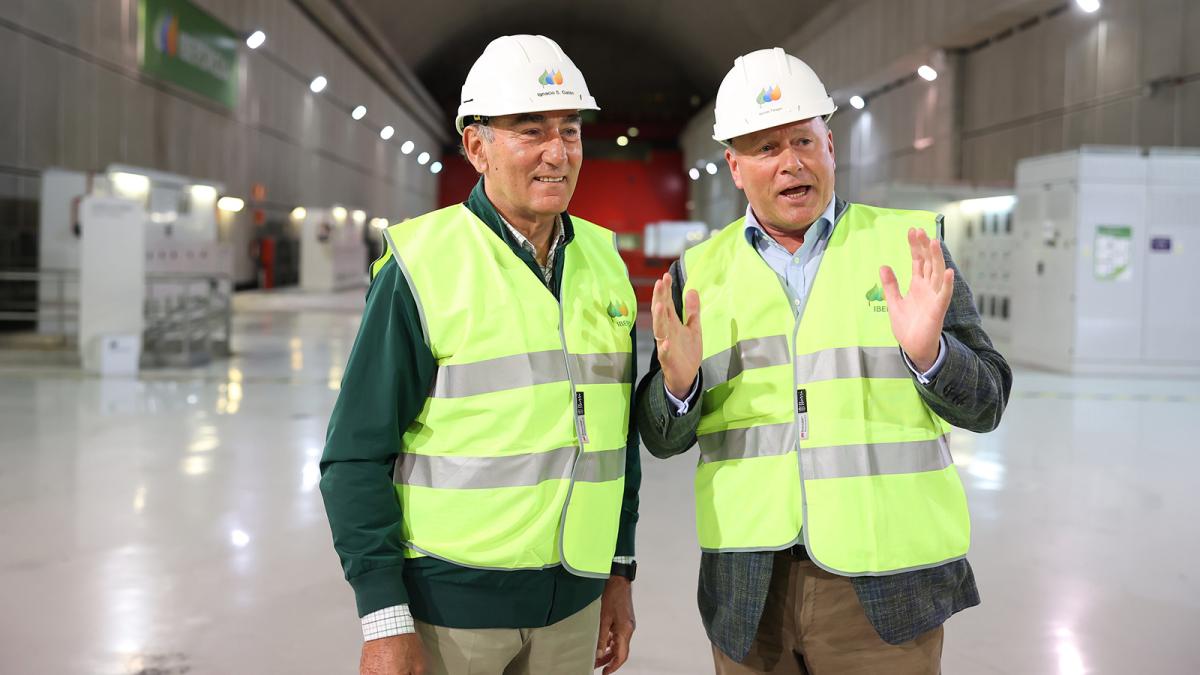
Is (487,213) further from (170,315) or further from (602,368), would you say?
(170,315)

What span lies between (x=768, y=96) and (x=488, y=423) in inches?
36.3

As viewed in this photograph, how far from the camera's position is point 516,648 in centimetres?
222

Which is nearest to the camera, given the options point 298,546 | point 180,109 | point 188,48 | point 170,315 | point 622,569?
point 622,569

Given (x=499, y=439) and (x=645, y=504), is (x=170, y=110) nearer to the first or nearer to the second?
(x=645, y=504)

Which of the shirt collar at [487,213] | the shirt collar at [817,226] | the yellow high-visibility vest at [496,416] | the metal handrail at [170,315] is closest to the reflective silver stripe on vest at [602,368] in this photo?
the yellow high-visibility vest at [496,416]

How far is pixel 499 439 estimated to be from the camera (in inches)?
85.0

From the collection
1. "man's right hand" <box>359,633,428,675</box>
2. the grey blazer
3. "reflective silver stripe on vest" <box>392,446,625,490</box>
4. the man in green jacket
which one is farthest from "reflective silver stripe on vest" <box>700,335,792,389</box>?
"man's right hand" <box>359,633,428,675</box>

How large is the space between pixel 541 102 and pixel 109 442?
24.7 ft

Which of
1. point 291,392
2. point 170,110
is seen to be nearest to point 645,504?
point 291,392

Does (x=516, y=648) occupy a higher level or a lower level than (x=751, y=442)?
lower

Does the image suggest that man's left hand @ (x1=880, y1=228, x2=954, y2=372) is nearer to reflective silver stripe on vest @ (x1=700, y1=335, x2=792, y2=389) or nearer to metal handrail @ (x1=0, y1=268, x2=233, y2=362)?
reflective silver stripe on vest @ (x1=700, y1=335, x2=792, y2=389)

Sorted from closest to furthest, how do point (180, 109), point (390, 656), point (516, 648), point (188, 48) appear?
1. point (390, 656)
2. point (516, 648)
3. point (188, 48)
4. point (180, 109)

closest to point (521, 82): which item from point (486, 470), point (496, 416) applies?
point (496, 416)

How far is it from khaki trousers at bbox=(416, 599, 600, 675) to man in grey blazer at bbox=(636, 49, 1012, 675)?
29cm
